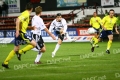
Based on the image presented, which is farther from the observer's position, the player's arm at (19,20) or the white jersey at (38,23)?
the white jersey at (38,23)

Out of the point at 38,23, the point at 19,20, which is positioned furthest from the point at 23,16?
the point at 38,23

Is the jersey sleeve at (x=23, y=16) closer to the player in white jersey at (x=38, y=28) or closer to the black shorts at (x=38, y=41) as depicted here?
the player in white jersey at (x=38, y=28)

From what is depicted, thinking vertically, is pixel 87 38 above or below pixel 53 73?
below

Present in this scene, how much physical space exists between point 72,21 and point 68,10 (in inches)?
147

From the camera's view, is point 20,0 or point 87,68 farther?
point 20,0

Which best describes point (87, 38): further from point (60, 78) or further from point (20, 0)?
point (60, 78)

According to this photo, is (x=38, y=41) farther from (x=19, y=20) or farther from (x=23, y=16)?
(x=19, y=20)

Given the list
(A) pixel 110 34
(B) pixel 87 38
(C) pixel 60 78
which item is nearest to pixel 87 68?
(C) pixel 60 78

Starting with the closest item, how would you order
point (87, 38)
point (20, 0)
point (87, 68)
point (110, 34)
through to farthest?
point (87, 68) → point (110, 34) → point (87, 38) → point (20, 0)

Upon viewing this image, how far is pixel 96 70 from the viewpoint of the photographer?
1370 cm

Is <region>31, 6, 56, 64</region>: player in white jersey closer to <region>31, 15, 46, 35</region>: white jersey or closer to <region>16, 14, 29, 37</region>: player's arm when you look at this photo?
<region>31, 15, 46, 35</region>: white jersey

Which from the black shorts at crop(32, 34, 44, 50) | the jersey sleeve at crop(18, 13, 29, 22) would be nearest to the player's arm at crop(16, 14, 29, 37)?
the jersey sleeve at crop(18, 13, 29, 22)

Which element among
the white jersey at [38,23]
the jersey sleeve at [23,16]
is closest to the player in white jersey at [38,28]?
the white jersey at [38,23]

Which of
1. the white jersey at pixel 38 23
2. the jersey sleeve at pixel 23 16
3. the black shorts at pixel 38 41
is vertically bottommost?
the black shorts at pixel 38 41
